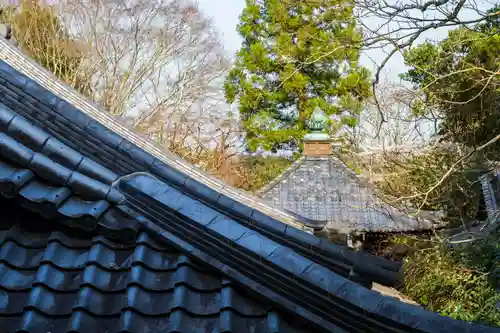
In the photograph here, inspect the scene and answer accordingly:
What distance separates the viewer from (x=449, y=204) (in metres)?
13.2

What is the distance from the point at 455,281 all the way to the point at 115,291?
11612 millimetres

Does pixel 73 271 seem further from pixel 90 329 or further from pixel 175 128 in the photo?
pixel 175 128

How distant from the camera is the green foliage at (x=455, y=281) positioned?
11.7 meters

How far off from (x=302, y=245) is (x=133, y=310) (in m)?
1.19

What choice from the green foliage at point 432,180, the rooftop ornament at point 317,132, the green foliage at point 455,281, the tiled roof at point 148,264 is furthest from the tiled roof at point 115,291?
the rooftop ornament at point 317,132

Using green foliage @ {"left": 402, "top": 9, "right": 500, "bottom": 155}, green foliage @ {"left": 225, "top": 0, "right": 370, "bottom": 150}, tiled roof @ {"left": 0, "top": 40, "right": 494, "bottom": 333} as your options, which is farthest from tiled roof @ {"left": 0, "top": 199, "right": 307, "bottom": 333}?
green foliage @ {"left": 225, "top": 0, "right": 370, "bottom": 150}

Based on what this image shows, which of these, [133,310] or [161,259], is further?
[161,259]

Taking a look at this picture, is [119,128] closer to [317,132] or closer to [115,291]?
[115,291]

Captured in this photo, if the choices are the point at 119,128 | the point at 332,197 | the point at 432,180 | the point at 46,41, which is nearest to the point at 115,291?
the point at 119,128

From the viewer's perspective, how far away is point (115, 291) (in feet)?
7.99

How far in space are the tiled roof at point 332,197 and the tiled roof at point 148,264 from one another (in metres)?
11.1

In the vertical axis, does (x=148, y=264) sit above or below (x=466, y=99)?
below

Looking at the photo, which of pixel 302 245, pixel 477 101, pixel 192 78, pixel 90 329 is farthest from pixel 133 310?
pixel 192 78

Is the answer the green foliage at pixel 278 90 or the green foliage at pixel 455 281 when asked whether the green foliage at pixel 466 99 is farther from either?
the green foliage at pixel 278 90
